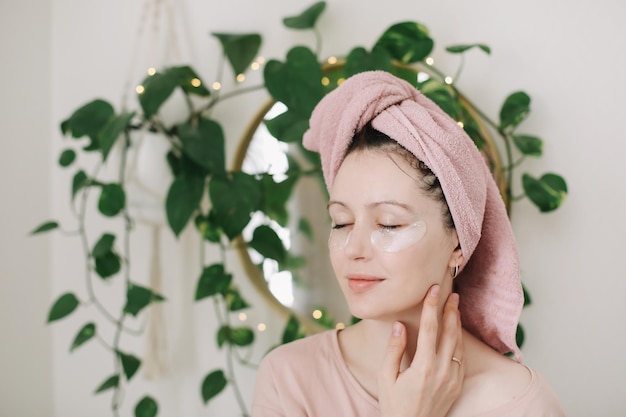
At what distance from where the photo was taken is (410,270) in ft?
2.85

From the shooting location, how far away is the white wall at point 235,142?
1281 mm

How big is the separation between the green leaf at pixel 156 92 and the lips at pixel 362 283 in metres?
0.66

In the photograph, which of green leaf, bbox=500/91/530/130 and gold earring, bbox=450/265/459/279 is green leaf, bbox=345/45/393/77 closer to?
A: green leaf, bbox=500/91/530/130

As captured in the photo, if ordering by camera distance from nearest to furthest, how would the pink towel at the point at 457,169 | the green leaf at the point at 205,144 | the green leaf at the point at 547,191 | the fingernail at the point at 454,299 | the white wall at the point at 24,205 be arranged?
the pink towel at the point at 457,169 → the fingernail at the point at 454,299 → the green leaf at the point at 547,191 → the green leaf at the point at 205,144 → the white wall at the point at 24,205

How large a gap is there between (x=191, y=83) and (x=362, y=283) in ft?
2.53

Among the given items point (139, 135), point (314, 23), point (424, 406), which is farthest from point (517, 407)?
point (139, 135)

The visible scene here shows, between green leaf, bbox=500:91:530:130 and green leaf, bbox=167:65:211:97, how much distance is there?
65cm

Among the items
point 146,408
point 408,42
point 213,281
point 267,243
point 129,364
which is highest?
point 408,42

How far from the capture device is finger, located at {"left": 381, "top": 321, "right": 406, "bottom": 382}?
2.92 feet

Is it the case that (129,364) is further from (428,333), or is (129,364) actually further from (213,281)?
(428,333)

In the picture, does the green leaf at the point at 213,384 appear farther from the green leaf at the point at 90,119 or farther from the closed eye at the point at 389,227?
the closed eye at the point at 389,227

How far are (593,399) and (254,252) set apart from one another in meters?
0.78

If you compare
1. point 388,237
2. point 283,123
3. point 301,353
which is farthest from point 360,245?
point 283,123

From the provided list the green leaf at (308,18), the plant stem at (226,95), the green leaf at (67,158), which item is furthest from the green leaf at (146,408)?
the green leaf at (308,18)
